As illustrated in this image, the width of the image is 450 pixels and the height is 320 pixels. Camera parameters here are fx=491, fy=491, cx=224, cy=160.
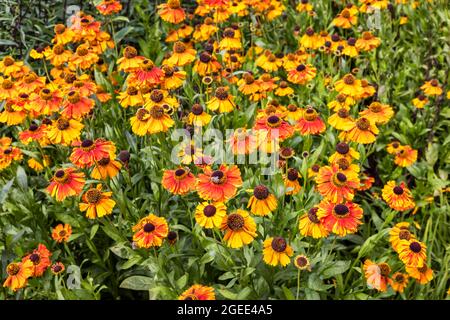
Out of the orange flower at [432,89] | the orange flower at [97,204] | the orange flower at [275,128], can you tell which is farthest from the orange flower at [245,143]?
the orange flower at [432,89]

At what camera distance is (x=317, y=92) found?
3035 mm

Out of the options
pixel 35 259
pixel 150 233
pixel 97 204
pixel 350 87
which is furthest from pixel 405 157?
pixel 35 259

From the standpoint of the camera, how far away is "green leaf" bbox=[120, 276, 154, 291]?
1837mm

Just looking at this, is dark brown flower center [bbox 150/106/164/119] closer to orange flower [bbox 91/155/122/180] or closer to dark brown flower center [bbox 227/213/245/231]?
orange flower [bbox 91/155/122/180]

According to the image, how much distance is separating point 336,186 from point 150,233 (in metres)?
0.69

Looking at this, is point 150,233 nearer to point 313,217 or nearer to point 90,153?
point 90,153

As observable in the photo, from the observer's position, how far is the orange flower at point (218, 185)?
1700mm

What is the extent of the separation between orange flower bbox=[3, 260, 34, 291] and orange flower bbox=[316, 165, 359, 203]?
113cm

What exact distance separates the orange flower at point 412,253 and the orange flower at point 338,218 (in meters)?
0.27

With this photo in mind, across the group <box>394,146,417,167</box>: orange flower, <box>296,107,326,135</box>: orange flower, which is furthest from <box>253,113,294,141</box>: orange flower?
<box>394,146,417,167</box>: orange flower

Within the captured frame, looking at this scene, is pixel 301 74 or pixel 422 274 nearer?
pixel 422 274

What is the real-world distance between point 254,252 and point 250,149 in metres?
0.41

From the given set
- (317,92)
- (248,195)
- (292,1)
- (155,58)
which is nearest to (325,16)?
(292,1)

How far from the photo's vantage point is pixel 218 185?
173 centimetres
